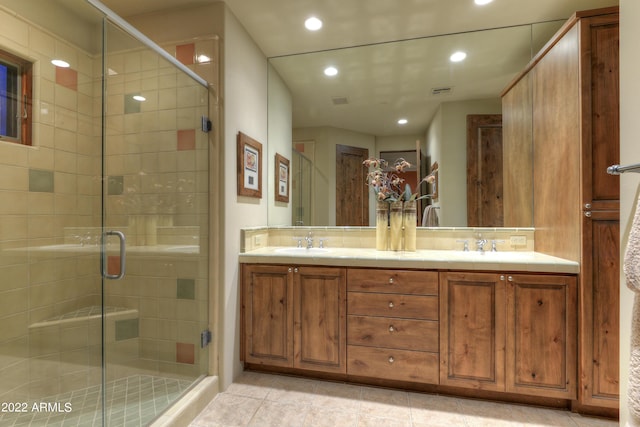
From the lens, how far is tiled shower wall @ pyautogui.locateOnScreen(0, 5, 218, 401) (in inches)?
63.4

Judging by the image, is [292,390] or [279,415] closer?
[279,415]

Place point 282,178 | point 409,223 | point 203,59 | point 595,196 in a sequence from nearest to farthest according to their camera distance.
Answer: point 595,196 → point 203,59 → point 409,223 → point 282,178

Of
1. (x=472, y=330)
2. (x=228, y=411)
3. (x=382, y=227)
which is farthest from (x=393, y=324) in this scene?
(x=228, y=411)

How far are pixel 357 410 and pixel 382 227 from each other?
1.24 meters

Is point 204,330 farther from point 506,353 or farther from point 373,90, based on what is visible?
point 373,90

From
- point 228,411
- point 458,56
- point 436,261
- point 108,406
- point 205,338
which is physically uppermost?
point 458,56

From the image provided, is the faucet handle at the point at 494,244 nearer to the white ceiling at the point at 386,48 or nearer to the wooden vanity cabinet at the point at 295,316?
the white ceiling at the point at 386,48

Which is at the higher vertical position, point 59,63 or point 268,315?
point 59,63

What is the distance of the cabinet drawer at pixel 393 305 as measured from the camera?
1.84 meters

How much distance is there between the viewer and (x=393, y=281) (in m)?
1.89

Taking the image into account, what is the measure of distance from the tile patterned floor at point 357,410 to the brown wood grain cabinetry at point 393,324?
0.46 feet

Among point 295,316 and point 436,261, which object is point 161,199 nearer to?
point 295,316

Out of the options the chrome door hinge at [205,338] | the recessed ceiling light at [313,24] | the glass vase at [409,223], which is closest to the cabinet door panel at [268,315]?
the chrome door hinge at [205,338]

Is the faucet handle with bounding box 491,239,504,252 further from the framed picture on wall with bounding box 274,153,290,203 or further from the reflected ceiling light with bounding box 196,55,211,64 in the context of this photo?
the reflected ceiling light with bounding box 196,55,211,64
